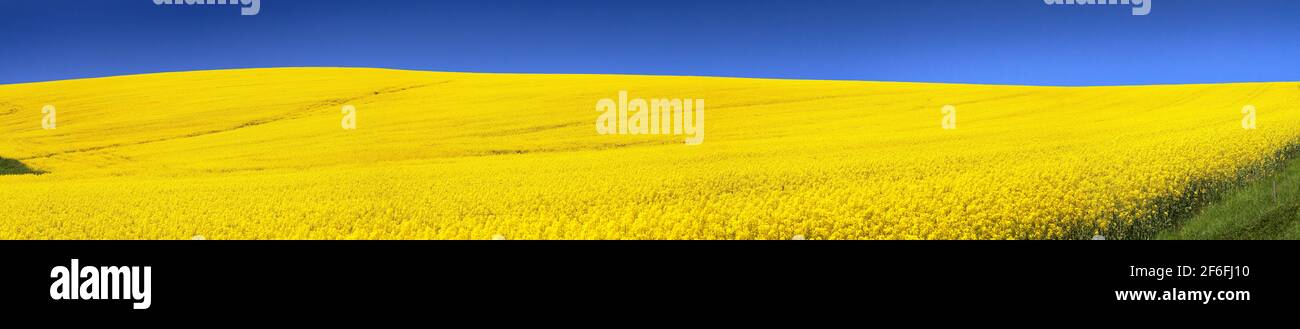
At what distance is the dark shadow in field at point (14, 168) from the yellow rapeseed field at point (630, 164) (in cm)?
34

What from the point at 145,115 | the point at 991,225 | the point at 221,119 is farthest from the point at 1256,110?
the point at 145,115

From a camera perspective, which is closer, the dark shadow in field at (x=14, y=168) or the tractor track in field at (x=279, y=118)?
the dark shadow in field at (x=14, y=168)

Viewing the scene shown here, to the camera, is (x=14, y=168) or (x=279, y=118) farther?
(x=279, y=118)

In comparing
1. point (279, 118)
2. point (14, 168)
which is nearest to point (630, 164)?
point (14, 168)

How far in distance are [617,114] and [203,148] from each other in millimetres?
11024

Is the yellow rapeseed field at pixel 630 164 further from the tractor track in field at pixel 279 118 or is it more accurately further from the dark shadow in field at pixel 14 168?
the dark shadow in field at pixel 14 168

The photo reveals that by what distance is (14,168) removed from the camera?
16.1 meters

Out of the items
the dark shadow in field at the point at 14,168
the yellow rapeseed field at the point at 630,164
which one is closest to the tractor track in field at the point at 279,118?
the yellow rapeseed field at the point at 630,164

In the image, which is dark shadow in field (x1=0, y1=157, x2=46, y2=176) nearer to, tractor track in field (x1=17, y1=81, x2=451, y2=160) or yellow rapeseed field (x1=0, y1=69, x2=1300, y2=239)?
yellow rapeseed field (x1=0, y1=69, x2=1300, y2=239)

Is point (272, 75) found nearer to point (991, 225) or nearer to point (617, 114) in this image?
point (617, 114)

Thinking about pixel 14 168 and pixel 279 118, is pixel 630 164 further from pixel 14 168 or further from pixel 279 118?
pixel 279 118

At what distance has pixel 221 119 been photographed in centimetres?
2266

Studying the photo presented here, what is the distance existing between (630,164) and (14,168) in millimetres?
13726

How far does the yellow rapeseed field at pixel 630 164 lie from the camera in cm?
814
